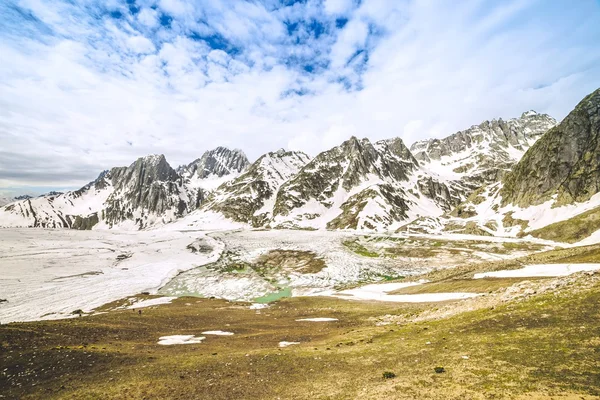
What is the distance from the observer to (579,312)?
66.1 ft

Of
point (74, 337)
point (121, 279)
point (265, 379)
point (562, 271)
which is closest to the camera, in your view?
point (265, 379)

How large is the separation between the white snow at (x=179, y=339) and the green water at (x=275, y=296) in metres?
35.9

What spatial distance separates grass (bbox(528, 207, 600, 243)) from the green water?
13745 cm

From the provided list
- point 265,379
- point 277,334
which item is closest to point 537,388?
point 265,379

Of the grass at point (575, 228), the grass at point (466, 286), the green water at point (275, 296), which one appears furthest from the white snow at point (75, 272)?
the grass at point (575, 228)

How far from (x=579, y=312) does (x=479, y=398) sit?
13111 mm

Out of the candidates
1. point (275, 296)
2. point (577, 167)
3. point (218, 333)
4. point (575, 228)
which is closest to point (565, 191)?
point (577, 167)

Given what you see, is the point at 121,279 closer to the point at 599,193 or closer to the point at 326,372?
the point at 326,372

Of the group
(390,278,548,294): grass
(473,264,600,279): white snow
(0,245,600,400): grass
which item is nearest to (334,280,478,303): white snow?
(390,278,548,294): grass

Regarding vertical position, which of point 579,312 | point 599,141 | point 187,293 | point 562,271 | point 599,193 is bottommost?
point 187,293

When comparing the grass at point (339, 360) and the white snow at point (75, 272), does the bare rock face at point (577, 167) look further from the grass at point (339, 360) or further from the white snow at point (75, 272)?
the grass at point (339, 360)

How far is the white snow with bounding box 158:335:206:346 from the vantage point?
100ft

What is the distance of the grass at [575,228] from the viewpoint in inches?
5276

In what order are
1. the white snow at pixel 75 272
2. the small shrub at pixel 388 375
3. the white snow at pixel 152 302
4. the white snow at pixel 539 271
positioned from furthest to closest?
the white snow at pixel 75 272 < the white snow at pixel 152 302 < the white snow at pixel 539 271 < the small shrub at pixel 388 375
